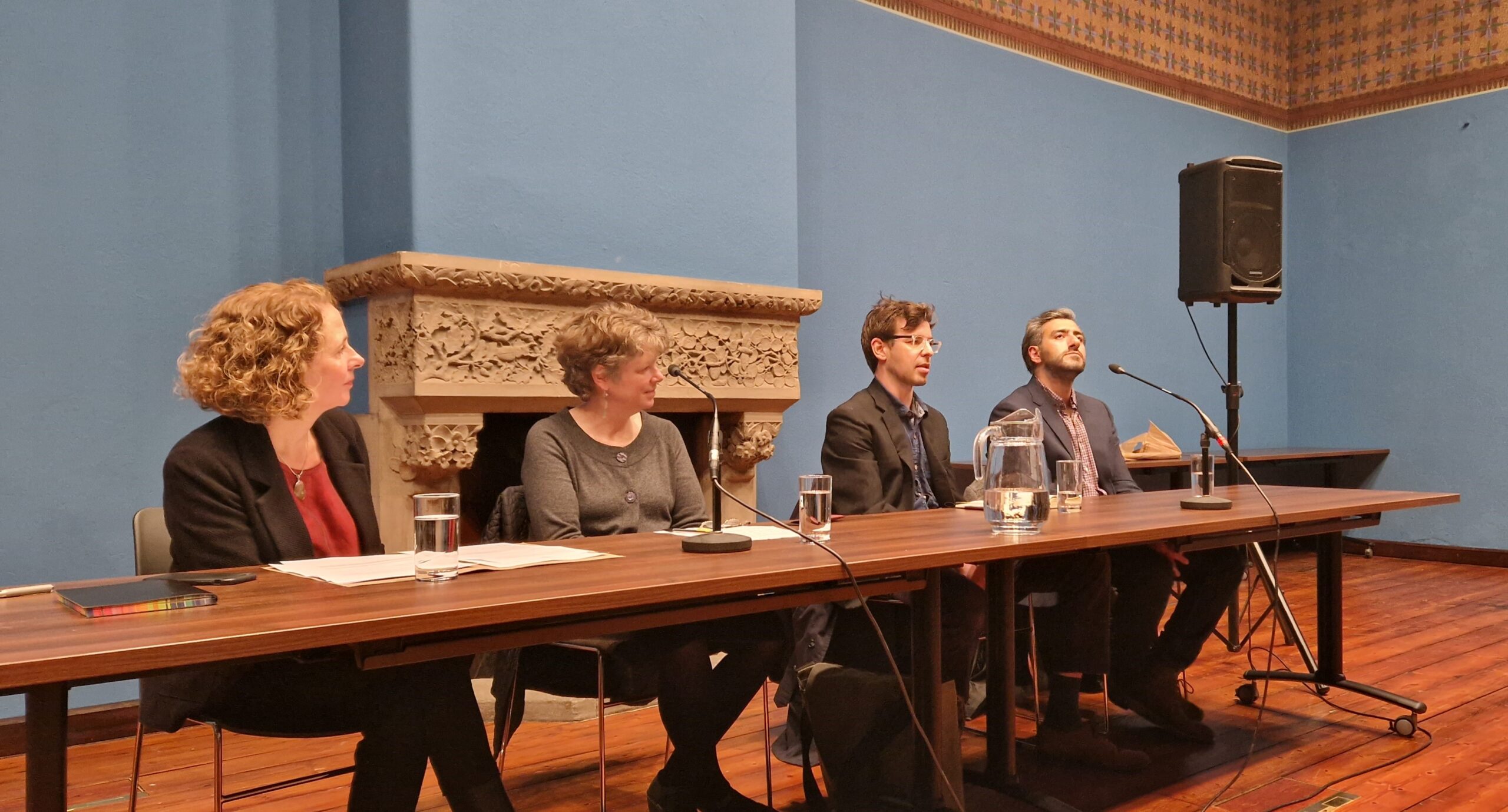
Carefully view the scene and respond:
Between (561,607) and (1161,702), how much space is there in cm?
214

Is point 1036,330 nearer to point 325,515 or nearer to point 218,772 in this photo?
point 325,515

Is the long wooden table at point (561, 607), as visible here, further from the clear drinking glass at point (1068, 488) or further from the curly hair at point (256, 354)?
the curly hair at point (256, 354)

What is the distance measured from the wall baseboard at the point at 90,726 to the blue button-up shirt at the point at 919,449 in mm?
2222

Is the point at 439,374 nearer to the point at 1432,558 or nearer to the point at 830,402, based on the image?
the point at 830,402

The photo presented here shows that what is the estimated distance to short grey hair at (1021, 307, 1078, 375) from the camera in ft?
11.5

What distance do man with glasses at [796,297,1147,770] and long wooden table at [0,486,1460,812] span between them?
0.52 feet

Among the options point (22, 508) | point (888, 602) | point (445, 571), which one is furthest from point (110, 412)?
point (888, 602)

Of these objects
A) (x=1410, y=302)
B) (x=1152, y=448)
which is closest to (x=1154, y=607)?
(x=1152, y=448)

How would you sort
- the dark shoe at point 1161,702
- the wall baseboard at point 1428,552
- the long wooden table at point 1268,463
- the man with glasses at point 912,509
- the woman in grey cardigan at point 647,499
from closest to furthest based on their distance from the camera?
the woman in grey cardigan at point 647,499, the man with glasses at point 912,509, the dark shoe at point 1161,702, the long wooden table at point 1268,463, the wall baseboard at point 1428,552

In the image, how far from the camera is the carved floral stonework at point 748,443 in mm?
3908

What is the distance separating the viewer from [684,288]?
11.8 feet

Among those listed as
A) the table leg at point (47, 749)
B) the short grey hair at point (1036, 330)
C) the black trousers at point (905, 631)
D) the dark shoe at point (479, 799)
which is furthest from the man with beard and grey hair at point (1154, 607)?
the table leg at point (47, 749)

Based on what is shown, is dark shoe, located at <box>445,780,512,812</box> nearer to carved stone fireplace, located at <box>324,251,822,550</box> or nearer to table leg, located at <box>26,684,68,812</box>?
table leg, located at <box>26,684,68,812</box>

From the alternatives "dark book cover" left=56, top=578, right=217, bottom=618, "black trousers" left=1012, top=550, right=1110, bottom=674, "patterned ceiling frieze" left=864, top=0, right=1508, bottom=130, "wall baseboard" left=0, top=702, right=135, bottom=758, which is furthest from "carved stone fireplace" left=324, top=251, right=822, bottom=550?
"patterned ceiling frieze" left=864, top=0, right=1508, bottom=130
